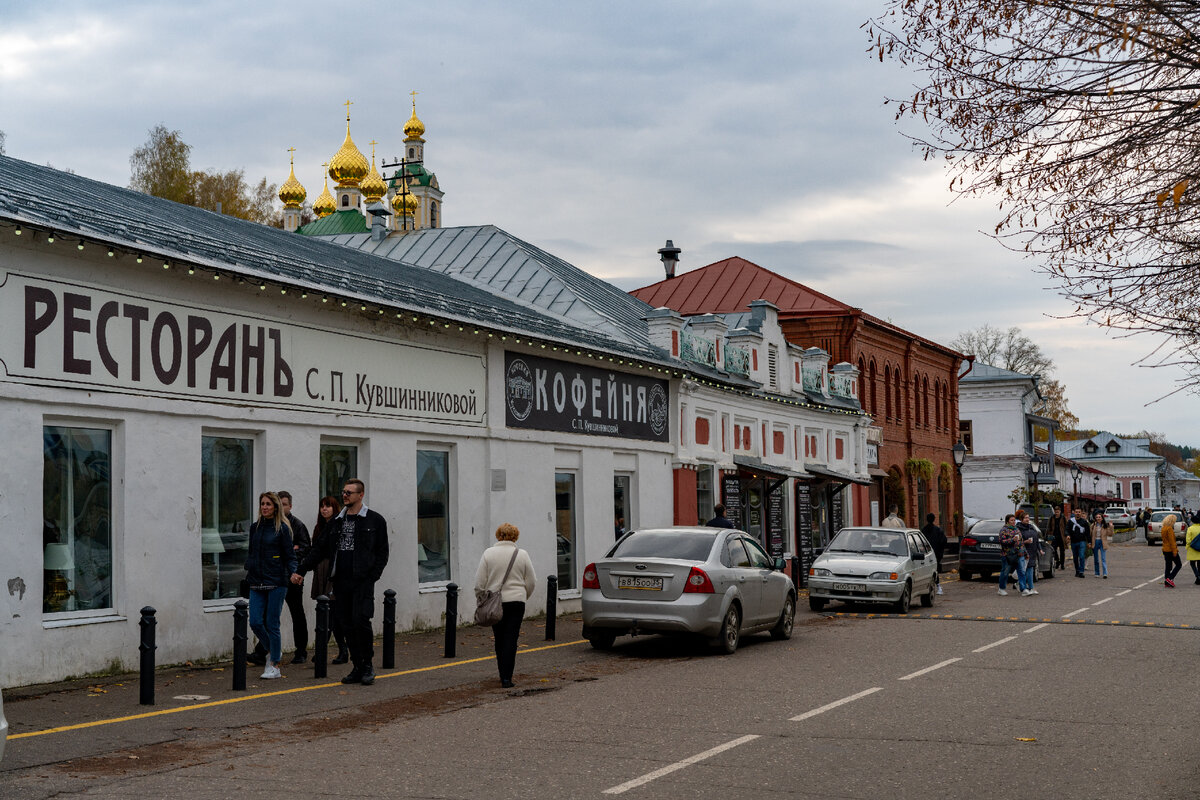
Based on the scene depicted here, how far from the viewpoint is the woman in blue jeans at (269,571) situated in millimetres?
13070

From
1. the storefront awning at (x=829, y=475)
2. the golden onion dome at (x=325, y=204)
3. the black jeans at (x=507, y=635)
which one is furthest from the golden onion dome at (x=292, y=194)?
the black jeans at (x=507, y=635)

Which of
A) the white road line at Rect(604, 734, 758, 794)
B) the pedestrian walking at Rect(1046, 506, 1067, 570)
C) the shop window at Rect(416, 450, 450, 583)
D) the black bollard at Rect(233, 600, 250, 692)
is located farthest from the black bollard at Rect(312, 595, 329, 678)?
the pedestrian walking at Rect(1046, 506, 1067, 570)

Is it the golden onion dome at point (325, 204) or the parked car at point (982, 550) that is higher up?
the golden onion dome at point (325, 204)

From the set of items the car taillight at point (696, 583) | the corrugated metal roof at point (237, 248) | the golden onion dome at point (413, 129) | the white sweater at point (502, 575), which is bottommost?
the car taillight at point (696, 583)

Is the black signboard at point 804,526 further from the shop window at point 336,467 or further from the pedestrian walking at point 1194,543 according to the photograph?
the shop window at point 336,467

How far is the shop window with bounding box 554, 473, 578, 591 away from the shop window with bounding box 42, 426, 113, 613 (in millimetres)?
10315

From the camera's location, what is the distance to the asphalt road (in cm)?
770

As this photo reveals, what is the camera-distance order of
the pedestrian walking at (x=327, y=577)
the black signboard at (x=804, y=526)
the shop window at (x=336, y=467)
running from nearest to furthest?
the pedestrian walking at (x=327, y=577)
the shop window at (x=336, y=467)
the black signboard at (x=804, y=526)

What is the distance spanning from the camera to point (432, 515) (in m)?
19.5

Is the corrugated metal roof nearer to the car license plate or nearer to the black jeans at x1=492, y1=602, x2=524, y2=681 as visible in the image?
the car license plate

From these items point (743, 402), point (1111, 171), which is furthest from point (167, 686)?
point (743, 402)

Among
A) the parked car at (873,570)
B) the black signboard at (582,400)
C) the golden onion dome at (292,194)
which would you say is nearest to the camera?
the black signboard at (582,400)

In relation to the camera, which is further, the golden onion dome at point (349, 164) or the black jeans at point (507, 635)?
the golden onion dome at point (349, 164)

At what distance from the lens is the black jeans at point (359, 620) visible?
12.2 m
